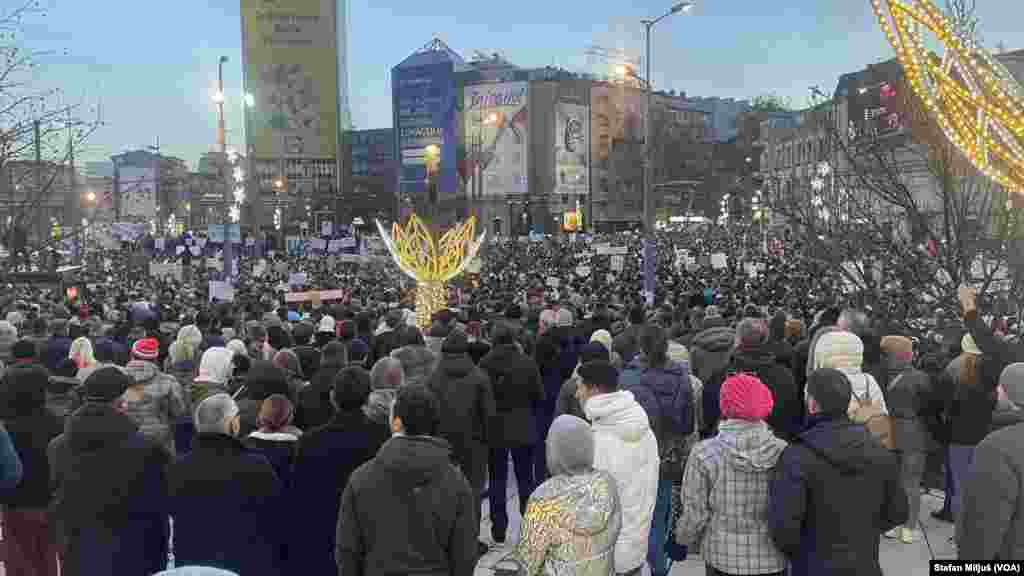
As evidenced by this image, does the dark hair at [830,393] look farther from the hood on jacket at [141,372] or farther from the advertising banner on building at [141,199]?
the advertising banner on building at [141,199]

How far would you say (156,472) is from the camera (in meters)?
4.89

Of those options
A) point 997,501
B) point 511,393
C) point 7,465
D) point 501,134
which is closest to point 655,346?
point 511,393

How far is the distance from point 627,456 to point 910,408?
3.30 meters

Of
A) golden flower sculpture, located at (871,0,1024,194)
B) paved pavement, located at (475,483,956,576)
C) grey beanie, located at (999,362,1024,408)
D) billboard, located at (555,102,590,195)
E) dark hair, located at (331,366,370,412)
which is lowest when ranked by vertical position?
paved pavement, located at (475,483,956,576)

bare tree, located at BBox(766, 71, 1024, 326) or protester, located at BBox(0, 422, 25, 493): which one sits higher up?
bare tree, located at BBox(766, 71, 1024, 326)

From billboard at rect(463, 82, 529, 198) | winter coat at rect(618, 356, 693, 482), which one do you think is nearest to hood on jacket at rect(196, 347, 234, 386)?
winter coat at rect(618, 356, 693, 482)

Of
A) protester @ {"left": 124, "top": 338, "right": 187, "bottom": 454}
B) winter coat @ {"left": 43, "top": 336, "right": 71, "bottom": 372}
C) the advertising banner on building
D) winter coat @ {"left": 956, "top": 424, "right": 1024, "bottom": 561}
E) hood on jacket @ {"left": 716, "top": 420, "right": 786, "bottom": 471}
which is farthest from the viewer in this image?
the advertising banner on building

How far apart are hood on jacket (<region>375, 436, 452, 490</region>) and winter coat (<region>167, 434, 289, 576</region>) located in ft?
2.98

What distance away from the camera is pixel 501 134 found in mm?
86000

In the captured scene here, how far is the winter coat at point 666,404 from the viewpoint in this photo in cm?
607

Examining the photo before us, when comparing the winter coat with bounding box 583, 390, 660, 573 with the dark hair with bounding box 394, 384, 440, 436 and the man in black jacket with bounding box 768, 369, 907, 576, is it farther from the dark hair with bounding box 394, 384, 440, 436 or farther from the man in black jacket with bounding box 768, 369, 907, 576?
the dark hair with bounding box 394, 384, 440, 436

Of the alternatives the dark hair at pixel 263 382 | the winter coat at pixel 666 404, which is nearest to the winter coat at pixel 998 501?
the winter coat at pixel 666 404

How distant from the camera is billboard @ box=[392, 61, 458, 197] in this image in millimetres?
83125

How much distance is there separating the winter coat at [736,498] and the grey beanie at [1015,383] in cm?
109
